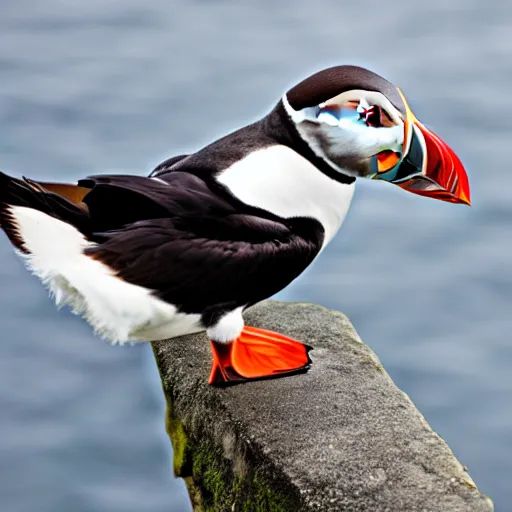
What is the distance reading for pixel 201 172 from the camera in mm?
2303

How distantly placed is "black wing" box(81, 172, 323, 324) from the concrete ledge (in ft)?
0.94

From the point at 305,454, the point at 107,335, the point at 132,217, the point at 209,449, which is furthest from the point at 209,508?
the point at 132,217

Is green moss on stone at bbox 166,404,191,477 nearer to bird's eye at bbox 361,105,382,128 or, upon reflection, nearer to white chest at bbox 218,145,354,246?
white chest at bbox 218,145,354,246

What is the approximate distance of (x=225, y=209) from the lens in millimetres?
2252

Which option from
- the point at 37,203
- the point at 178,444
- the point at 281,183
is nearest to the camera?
the point at 37,203

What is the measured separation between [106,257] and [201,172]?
25 cm

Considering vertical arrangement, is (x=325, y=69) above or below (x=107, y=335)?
above

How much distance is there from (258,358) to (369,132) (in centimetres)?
57

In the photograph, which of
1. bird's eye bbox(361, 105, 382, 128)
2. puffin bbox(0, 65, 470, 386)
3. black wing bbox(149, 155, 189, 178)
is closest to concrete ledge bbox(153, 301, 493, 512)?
puffin bbox(0, 65, 470, 386)

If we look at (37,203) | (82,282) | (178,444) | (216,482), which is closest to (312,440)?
(216,482)

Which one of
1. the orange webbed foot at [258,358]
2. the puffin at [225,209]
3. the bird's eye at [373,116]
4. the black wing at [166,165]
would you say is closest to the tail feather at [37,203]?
the puffin at [225,209]

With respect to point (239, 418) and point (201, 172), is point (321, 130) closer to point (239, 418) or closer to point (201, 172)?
point (201, 172)

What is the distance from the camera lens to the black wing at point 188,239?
221cm

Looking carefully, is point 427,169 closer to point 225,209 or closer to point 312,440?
point 225,209
